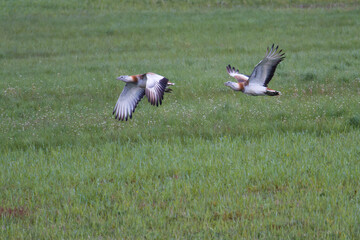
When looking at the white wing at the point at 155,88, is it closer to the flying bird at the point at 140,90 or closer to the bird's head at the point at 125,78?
the flying bird at the point at 140,90

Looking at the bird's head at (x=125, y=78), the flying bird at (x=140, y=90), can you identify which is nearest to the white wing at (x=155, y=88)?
the flying bird at (x=140, y=90)

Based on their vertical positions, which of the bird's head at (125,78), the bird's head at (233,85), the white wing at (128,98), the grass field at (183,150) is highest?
the bird's head at (125,78)

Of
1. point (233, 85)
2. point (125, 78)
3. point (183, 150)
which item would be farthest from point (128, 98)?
point (183, 150)

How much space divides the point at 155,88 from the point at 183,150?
280 centimetres

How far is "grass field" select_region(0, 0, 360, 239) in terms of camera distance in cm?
603

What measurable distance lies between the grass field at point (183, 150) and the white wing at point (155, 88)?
1543mm

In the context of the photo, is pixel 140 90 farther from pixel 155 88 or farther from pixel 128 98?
pixel 155 88

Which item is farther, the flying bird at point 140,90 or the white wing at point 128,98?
the white wing at point 128,98

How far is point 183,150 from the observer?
8641 millimetres

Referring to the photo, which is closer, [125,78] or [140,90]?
[125,78]

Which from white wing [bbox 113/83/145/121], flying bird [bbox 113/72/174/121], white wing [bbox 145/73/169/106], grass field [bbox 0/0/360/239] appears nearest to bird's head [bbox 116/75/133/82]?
flying bird [bbox 113/72/174/121]

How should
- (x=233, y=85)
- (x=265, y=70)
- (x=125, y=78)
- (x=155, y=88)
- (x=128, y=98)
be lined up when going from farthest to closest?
1. (x=128, y=98)
2. (x=265, y=70)
3. (x=233, y=85)
4. (x=125, y=78)
5. (x=155, y=88)

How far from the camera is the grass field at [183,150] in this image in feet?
19.8

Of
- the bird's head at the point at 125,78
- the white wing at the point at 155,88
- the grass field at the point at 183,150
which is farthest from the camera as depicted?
the bird's head at the point at 125,78
